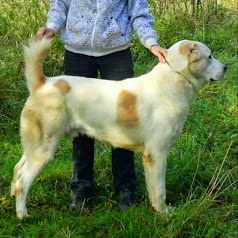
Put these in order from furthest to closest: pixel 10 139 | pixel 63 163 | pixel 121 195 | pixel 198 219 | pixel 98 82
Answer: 1. pixel 10 139
2. pixel 63 163
3. pixel 121 195
4. pixel 98 82
5. pixel 198 219

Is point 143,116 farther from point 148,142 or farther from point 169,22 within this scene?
point 169,22

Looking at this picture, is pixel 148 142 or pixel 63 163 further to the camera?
pixel 63 163

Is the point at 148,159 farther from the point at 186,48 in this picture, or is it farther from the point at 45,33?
the point at 45,33

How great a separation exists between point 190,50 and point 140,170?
50.0 inches

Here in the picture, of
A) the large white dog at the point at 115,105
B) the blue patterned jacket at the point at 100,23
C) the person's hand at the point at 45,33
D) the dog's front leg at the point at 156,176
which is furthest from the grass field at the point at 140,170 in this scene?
the person's hand at the point at 45,33

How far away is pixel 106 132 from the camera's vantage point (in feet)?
10.8

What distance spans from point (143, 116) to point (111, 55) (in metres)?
0.53

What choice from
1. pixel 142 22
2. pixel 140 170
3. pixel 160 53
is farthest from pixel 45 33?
pixel 140 170

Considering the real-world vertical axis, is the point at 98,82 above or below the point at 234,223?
above

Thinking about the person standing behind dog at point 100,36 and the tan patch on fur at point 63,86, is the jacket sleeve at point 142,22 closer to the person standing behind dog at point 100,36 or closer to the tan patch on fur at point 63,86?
the person standing behind dog at point 100,36

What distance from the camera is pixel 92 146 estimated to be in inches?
142

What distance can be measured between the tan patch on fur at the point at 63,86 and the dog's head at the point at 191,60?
0.72 m

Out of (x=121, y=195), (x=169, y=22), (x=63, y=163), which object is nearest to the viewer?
(x=121, y=195)

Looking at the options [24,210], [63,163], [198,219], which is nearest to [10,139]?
[63,163]
